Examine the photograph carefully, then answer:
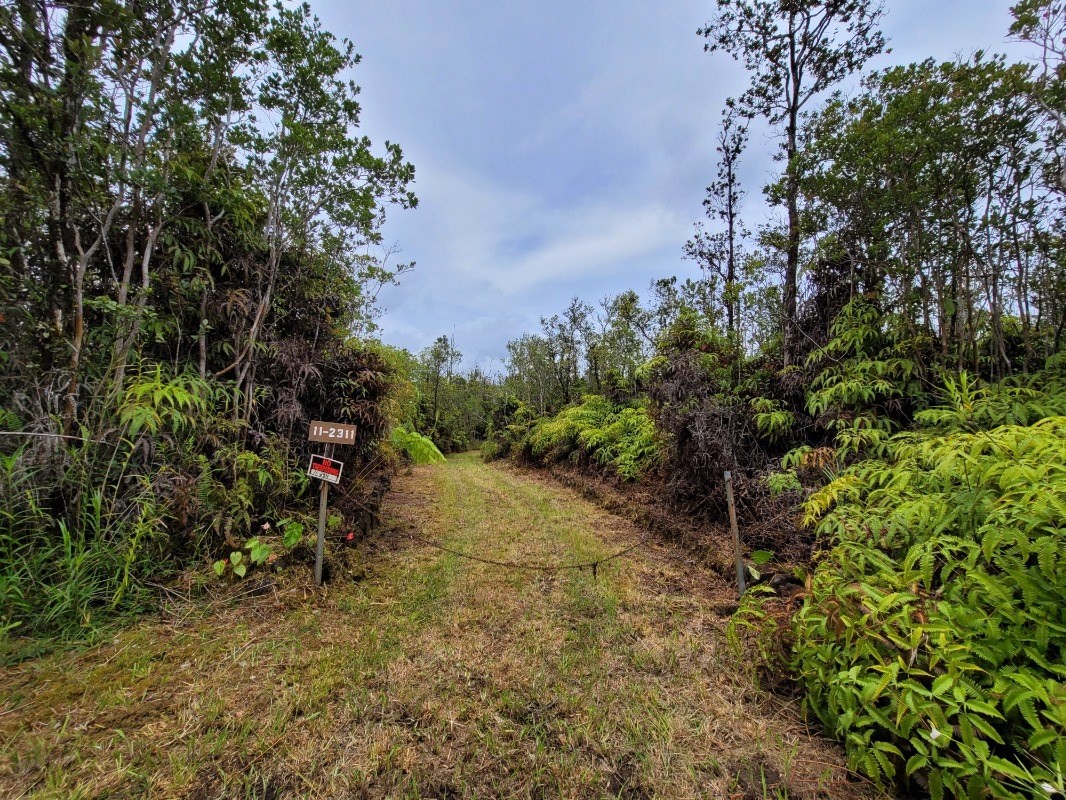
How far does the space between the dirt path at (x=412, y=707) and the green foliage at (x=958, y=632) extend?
1.20 feet

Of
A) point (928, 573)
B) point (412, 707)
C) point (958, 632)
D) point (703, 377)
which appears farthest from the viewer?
point (703, 377)

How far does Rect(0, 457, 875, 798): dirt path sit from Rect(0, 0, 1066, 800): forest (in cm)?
35

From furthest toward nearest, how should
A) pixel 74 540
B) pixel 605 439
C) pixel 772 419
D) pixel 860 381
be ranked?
pixel 605 439, pixel 772 419, pixel 860 381, pixel 74 540

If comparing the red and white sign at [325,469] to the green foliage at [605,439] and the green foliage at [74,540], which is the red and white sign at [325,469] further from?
the green foliage at [605,439]

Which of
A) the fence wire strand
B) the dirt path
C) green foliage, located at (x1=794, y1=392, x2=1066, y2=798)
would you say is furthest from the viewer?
the fence wire strand

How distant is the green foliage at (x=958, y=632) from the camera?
4.35 ft

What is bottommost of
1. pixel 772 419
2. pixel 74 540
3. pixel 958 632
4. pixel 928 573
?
pixel 74 540

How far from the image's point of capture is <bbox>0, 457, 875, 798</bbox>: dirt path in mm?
1619

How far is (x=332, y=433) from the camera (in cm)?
357

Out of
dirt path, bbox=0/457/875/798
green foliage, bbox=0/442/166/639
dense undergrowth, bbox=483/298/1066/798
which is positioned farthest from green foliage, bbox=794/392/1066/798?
green foliage, bbox=0/442/166/639

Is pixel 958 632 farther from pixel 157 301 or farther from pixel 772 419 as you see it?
pixel 157 301

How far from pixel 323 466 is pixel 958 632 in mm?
4146

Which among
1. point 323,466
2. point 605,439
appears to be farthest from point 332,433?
point 605,439

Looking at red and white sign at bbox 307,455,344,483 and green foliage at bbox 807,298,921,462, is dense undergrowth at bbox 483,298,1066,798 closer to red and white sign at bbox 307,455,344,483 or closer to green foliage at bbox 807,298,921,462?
green foliage at bbox 807,298,921,462
